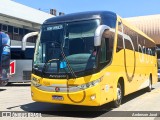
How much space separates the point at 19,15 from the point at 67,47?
84.8 feet

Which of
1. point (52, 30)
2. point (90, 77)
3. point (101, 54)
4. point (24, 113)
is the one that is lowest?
point (24, 113)

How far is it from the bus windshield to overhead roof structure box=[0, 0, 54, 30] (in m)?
21.9

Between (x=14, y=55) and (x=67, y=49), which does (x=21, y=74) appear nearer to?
(x=14, y=55)

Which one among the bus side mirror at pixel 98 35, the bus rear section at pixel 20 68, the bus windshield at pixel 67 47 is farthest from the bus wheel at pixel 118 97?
the bus rear section at pixel 20 68

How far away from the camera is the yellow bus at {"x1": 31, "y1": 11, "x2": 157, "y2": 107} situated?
938 cm

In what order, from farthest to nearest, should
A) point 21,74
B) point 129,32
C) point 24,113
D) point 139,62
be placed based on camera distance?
point 21,74 < point 139,62 < point 129,32 < point 24,113

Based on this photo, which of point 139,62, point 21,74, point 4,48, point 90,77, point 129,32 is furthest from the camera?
point 21,74

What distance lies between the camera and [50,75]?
32.1ft

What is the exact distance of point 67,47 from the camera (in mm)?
9938

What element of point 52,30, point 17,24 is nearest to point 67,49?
point 52,30

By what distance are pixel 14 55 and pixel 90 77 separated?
14.4 m

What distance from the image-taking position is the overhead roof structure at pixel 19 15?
32459mm

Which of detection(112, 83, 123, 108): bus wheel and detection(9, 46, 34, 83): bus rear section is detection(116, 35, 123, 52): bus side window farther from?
detection(9, 46, 34, 83): bus rear section

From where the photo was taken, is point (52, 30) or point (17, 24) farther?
point (17, 24)
